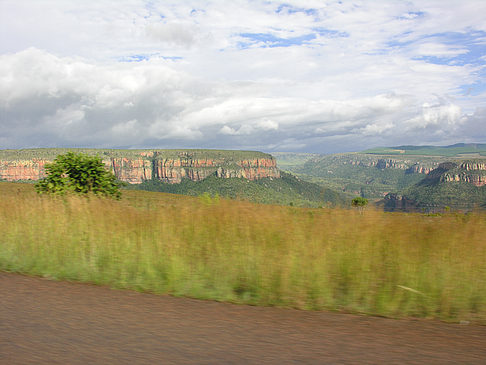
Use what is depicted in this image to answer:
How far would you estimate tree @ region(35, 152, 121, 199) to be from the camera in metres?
12.4

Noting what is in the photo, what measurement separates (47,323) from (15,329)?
0.27m

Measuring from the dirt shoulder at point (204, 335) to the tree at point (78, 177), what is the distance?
317 inches

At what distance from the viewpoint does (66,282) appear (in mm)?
5582

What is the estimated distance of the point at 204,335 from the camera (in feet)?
11.5

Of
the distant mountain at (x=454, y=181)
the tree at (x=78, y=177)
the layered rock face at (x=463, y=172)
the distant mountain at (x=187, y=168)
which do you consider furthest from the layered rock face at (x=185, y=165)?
the tree at (x=78, y=177)

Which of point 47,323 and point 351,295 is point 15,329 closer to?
point 47,323

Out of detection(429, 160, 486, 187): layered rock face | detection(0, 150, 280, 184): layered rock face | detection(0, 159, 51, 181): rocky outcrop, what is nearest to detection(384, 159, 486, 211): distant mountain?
detection(429, 160, 486, 187): layered rock face

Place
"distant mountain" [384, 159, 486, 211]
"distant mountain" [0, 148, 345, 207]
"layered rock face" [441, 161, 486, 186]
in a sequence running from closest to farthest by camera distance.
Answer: "distant mountain" [384, 159, 486, 211] < "distant mountain" [0, 148, 345, 207] < "layered rock face" [441, 161, 486, 186]

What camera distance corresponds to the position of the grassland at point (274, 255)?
4570mm

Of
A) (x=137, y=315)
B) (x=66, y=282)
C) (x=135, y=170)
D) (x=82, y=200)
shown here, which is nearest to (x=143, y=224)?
(x=66, y=282)

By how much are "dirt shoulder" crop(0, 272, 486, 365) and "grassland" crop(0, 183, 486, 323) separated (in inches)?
15.6

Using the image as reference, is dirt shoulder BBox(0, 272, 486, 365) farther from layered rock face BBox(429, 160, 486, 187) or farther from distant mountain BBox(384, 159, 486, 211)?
layered rock face BBox(429, 160, 486, 187)

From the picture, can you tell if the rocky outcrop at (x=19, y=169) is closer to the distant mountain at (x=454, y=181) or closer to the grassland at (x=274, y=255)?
the distant mountain at (x=454, y=181)

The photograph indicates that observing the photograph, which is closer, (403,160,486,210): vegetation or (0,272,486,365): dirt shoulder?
(0,272,486,365): dirt shoulder
